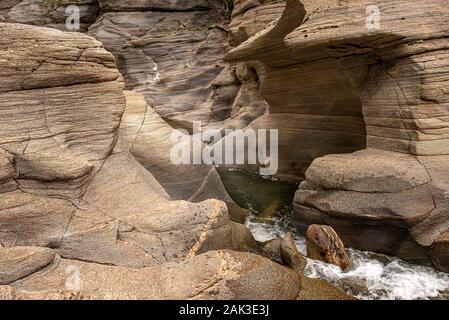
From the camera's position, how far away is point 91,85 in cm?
838

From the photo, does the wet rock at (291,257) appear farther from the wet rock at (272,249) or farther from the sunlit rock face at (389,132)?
the sunlit rock face at (389,132)

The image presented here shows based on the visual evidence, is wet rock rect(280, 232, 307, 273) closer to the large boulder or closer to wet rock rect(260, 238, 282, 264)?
wet rock rect(260, 238, 282, 264)

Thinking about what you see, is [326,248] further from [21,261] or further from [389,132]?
[21,261]

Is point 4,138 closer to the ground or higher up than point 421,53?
closer to the ground

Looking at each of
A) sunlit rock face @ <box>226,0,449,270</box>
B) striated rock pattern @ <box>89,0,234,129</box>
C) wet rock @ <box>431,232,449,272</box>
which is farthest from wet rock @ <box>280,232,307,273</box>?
striated rock pattern @ <box>89,0,234,129</box>

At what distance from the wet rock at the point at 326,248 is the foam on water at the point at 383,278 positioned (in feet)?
0.46

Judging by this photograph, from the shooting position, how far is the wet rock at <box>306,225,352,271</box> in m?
7.46

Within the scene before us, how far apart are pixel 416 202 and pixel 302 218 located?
2906 millimetres

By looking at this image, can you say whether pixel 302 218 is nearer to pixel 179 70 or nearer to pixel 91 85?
pixel 91 85

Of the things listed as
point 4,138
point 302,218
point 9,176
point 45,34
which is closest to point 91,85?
point 45,34

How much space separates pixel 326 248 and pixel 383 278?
4.10ft

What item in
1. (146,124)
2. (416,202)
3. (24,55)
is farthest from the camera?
(146,124)

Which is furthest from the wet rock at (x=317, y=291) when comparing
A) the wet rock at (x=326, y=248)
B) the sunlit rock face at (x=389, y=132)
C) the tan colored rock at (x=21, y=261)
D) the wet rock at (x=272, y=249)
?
the tan colored rock at (x=21, y=261)

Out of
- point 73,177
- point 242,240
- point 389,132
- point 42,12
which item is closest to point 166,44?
point 42,12
